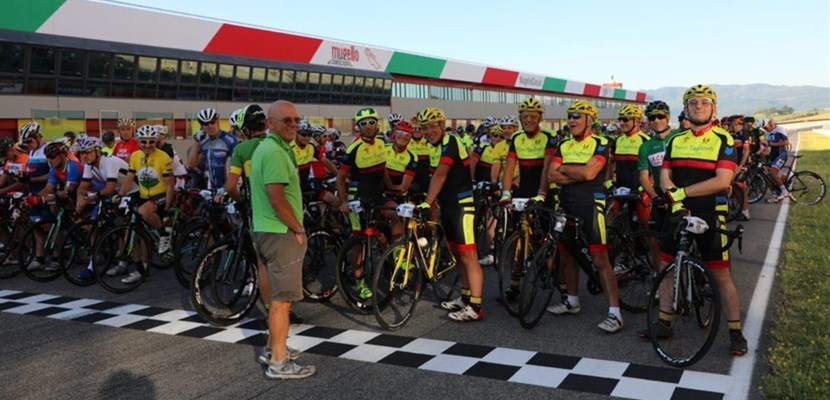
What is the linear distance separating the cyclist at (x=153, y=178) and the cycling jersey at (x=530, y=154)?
14.3 feet

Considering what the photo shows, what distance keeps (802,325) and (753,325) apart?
368 mm

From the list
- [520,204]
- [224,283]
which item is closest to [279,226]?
[224,283]

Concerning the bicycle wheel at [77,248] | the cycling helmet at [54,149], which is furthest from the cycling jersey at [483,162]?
the cycling helmet at [54,149]

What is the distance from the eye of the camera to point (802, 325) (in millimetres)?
5438

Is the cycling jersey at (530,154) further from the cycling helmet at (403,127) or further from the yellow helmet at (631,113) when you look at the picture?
the yellow helmet at (631,113)

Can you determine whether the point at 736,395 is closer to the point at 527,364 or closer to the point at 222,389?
the point at 527,364

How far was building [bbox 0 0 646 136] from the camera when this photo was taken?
21.9 m

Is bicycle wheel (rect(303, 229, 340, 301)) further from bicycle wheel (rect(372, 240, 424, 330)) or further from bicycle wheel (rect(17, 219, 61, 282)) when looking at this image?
bicycle wheel (rect(17, 219, 61, 282))

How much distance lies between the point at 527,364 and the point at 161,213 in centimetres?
546

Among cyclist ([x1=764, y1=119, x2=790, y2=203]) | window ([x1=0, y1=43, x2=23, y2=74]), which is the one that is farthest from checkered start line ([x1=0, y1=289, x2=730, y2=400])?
window ([x1=0, y1=43, x2=23, y2=74])

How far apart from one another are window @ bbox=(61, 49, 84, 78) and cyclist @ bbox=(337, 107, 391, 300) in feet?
65.9

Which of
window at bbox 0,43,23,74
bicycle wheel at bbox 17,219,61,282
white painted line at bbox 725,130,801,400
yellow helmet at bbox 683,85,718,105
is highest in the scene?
window at bbox 0,43,23,74

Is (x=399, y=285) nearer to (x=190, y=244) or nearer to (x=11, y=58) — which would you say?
(x=190, y=244)

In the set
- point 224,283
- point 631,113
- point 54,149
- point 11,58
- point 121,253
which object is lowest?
point 121,253
